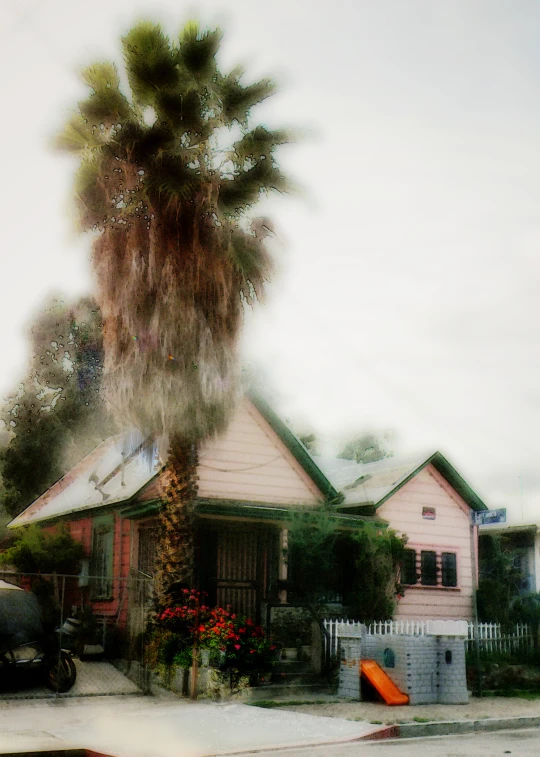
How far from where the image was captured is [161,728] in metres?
10.4

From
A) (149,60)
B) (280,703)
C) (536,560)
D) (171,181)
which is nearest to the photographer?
(280,703)

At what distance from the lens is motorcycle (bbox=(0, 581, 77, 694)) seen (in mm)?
13062

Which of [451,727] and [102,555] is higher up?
[102,555]

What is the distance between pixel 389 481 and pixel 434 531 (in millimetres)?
1826

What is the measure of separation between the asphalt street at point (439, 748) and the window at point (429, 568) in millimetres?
9665

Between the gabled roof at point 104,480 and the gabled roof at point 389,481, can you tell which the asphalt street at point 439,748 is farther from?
the gabled roof at point 389,481

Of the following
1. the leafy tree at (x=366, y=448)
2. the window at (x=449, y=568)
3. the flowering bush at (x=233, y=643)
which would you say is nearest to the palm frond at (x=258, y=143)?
the flowering bush at (x=233, y=643)

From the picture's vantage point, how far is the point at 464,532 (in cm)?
2208

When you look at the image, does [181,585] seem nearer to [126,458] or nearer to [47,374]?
[126,458]

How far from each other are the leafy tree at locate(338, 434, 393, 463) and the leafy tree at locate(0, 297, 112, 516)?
77.9 ft

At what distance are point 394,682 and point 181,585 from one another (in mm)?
4049

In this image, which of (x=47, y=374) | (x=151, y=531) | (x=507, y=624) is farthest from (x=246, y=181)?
(x=47, y=374)

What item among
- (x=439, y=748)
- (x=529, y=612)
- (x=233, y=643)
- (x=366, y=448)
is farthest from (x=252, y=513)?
(x=366, y=448)

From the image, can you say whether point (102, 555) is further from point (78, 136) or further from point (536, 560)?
point (536, 560)
